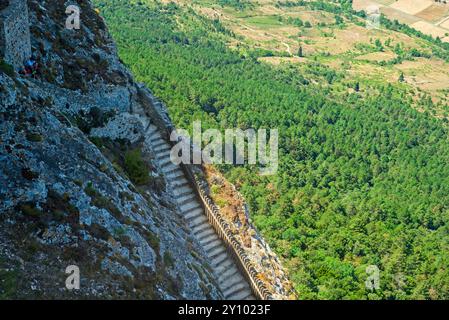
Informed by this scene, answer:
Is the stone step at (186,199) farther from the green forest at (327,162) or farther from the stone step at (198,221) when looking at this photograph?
the green forest at (327,162)

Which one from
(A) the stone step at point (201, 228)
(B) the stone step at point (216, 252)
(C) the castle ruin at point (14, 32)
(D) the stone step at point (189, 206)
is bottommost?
(B) the stone step at point (216, 252)

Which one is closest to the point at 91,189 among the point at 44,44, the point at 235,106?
the point at 44,44

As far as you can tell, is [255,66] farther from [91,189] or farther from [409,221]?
[91,189]

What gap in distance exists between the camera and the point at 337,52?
191625mm

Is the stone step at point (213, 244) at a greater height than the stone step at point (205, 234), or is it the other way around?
the stone step at point (205, 234)

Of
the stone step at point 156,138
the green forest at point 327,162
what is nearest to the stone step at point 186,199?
the stone step at point 156,138

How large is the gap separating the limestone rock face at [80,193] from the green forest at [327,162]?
80.5ft

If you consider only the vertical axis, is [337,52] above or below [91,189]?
below

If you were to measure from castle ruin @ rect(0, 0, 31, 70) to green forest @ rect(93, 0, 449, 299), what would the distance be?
3192 centimetres

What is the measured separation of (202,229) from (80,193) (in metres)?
11.5

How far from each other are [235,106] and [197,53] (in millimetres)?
55838

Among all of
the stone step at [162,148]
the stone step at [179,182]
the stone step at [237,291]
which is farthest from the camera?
the stone step at [162,148]

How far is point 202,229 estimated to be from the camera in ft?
107

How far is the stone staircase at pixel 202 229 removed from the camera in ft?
102
